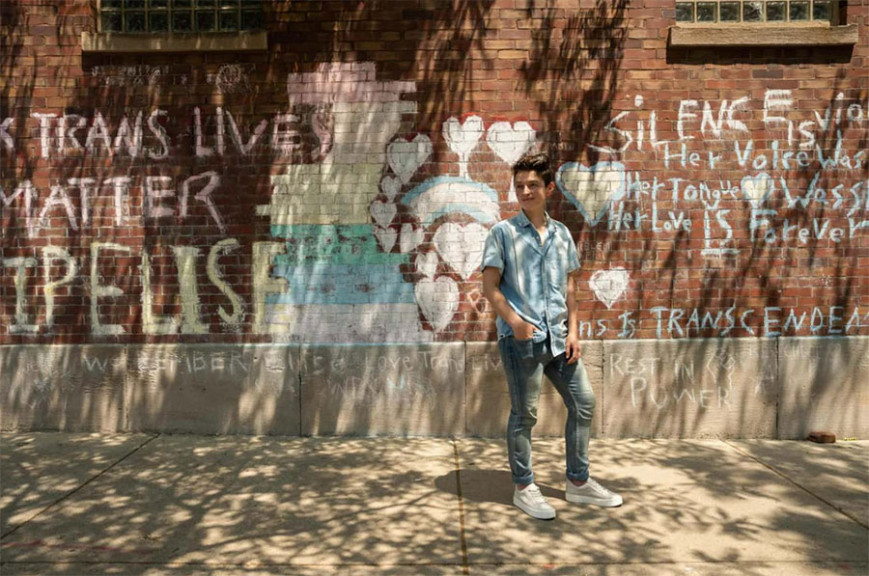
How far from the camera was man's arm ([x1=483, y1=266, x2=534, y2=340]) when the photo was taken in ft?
→ 13.0

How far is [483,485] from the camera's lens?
4.63 metres

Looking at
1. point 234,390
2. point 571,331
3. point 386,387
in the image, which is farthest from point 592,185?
point 234,390

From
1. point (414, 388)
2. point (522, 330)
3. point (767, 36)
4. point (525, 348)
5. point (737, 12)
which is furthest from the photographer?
point (737, 12)

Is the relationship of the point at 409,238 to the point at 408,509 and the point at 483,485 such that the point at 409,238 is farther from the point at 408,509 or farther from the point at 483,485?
the point at 408,509

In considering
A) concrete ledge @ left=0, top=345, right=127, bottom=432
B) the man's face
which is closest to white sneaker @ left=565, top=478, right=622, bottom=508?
the man's face

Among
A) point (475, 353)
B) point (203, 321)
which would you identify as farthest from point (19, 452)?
point (475, 353)

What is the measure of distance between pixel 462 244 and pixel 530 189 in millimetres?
1746

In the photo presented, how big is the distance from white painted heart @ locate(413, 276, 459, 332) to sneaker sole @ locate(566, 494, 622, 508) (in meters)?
1.91

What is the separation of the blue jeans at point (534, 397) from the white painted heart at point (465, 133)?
7.11 ft

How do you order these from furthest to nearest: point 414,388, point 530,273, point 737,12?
point 737,12, point 414,388, point 530,273

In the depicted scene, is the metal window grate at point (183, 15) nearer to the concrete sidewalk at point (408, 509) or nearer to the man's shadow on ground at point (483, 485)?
the concrete sidewalk at point (408, 509)

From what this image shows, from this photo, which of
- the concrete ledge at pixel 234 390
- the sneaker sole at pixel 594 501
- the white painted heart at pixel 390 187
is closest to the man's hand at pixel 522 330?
the sneaker sole at pixel 594 501

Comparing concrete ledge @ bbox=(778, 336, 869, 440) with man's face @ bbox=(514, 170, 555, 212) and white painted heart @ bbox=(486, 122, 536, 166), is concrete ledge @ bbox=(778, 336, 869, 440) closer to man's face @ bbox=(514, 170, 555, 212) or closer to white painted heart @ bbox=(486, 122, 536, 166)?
white painted heart @ bbox=(486, 122, 536, 166)

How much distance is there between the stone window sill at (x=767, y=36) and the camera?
5.66m
